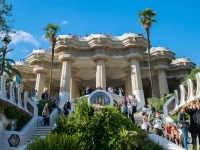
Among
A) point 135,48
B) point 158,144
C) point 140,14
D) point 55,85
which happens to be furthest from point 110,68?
point 158,144

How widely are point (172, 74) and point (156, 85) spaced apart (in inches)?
128

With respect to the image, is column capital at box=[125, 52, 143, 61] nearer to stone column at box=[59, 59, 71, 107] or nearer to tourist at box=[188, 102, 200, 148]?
stone column at box=[59, 59, 71, 107]

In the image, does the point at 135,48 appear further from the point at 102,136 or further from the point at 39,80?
the point at 102,136

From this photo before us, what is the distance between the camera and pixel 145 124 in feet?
44.1

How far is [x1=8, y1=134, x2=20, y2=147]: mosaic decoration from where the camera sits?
12.3m

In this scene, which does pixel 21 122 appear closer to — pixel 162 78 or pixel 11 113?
pixel 11 113

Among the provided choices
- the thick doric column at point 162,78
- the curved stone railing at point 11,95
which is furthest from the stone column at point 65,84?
the thick doric column at point 162,78

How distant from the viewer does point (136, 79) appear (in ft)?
98.5

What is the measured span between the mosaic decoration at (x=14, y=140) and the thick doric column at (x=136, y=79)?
17339 millimetres

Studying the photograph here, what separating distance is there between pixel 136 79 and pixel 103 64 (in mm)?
4595

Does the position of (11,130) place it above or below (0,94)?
below

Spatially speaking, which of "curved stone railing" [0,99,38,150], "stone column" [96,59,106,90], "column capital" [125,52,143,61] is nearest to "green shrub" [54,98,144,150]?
"curved stone railing" [0,99,38,150]

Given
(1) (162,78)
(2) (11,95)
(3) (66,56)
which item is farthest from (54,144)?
(1) (162,78)

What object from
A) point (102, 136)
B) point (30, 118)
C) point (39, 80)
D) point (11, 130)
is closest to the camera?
point (102, 136)
